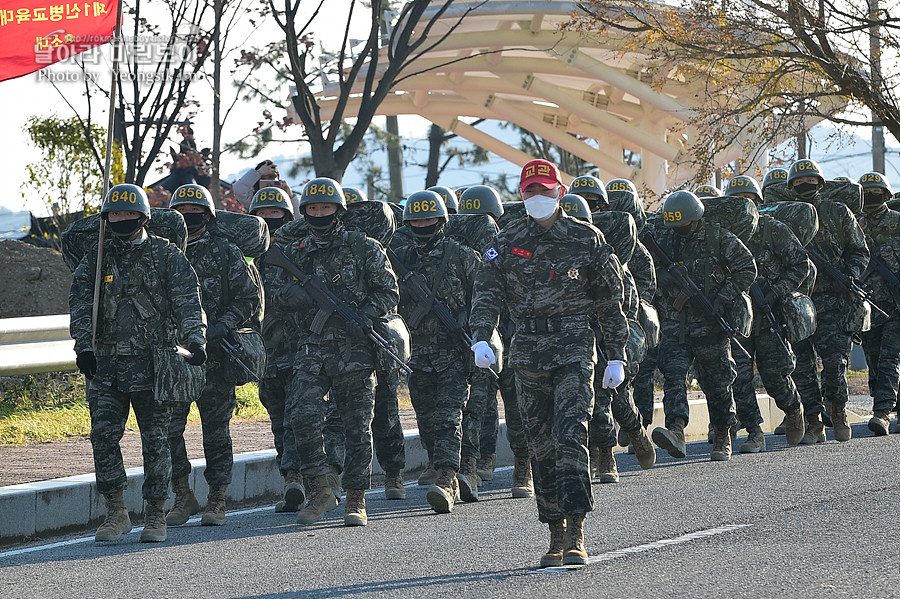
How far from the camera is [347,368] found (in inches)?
346

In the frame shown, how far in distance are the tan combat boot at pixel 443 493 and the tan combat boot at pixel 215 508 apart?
1294mm

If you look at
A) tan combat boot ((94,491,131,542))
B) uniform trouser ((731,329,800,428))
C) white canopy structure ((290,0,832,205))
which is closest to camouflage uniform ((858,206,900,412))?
uniform trouser ((731,329,800,428))

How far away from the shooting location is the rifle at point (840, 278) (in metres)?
12.9

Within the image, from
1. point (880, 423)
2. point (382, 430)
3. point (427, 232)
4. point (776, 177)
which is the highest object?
point (776, 177)

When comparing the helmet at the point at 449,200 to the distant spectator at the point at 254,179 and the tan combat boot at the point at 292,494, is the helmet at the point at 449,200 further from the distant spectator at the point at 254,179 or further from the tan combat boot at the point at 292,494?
the tan combat boot at the point at 292,494

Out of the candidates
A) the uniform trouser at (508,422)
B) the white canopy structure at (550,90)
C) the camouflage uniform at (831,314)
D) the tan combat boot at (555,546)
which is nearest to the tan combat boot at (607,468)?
the uniform trouser at (508,422)

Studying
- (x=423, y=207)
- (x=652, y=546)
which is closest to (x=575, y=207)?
(x=423, y=207)

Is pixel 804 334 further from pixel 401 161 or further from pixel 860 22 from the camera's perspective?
pixel 401 161

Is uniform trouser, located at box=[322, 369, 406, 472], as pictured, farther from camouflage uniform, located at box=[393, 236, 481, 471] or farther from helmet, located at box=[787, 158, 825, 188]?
helmet, located at box=[787, 158, 825, 188]

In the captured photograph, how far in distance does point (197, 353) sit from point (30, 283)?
28.9 feet

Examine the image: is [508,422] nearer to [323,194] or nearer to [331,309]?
[331,309]

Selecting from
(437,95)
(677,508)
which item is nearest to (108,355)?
(677,508)

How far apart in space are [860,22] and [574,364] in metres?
14.1

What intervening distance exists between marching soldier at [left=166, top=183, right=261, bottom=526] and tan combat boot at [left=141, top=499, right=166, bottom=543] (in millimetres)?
633
